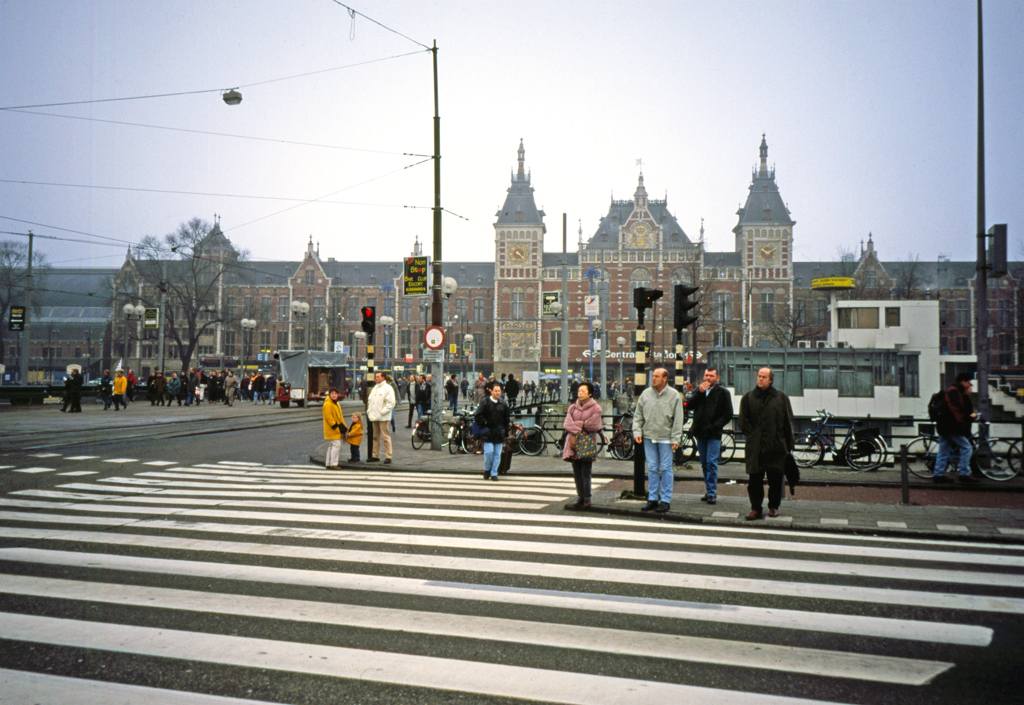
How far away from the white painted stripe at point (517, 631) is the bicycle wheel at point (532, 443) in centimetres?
1070

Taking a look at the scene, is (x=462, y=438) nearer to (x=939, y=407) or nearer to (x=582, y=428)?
(x=582, y=428)

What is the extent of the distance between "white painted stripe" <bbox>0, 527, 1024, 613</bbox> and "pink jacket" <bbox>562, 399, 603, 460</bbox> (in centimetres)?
291

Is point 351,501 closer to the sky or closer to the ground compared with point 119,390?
closer to the ground

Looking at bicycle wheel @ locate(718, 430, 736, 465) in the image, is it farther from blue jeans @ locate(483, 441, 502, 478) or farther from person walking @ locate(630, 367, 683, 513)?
person walking @ locate(630, 367, 683, 513)

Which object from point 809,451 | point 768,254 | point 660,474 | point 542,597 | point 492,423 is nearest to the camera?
point 542,597

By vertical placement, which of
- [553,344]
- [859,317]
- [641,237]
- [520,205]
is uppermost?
[520,205]

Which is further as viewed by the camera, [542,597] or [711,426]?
[711,426]

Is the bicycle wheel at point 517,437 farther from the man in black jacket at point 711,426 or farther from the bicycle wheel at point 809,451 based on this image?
the man in black jacket at point 711,426

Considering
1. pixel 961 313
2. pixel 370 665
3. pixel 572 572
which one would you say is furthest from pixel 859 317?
pixel 961 313

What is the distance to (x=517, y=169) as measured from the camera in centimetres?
7944

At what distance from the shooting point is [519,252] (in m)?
79.1

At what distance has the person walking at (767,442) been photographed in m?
8.08

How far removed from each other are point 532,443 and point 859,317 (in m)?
18.4

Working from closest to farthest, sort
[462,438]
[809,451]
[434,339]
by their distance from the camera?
[809,451], [434,339], [462,438]
